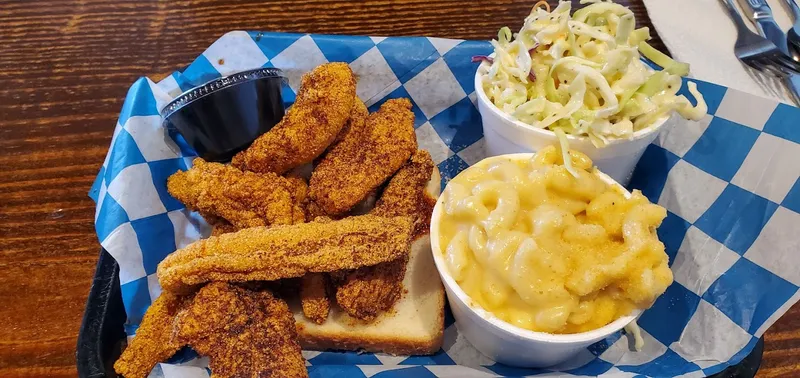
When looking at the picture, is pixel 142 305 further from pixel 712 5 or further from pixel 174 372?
pixel 712 5

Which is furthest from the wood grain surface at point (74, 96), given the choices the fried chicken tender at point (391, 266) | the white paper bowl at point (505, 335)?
the fried chicken tender at point (391, 266)

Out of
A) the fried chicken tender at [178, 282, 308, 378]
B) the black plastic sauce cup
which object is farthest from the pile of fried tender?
the black plastic sauce cup

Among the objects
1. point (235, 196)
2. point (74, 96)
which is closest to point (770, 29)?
point (235, 196)

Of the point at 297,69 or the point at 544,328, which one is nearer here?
the point at 544,328

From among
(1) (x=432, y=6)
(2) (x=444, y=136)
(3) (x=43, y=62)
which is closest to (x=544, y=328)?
(2) (x=444, y=136)

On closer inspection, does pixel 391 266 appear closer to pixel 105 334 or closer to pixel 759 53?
pixel 105 334

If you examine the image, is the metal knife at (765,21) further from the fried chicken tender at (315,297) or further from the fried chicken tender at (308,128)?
the fried chicken tender at (315,297)
